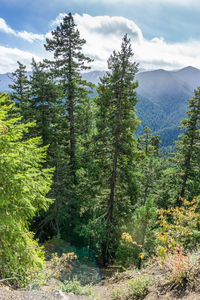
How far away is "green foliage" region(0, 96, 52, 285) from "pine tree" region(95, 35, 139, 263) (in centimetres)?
712

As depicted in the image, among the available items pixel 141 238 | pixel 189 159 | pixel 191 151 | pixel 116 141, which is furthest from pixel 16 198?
pixel 189 159

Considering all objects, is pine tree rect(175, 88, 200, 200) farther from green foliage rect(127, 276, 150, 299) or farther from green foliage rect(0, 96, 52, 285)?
green foliage rect(0, 96, 52, 285)

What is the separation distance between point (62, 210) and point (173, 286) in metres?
10.8

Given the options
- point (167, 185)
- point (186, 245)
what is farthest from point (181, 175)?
point (186, 245)

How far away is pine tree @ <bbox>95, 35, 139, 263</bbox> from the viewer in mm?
11453

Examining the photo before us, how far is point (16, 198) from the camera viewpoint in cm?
500

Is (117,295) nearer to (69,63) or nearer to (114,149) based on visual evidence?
(114,149)

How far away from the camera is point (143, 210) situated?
11.0 m

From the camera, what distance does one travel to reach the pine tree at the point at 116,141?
1145cm

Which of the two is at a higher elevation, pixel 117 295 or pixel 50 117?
pixel 50 117

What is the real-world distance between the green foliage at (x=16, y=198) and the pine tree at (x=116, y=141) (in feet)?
23.4

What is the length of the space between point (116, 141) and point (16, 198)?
26.5ft

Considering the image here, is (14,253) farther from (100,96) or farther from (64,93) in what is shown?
(64,93)

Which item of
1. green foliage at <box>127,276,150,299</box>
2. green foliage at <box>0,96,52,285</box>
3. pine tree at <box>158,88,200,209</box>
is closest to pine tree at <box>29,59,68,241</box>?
green foliage at <box>0,96,52,285</box>
